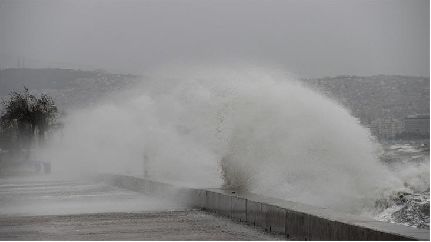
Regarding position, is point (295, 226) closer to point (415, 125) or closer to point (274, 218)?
point (274, 218)

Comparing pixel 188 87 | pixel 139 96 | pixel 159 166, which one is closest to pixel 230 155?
pixel 159 166

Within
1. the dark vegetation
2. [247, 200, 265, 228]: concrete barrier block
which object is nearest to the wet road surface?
[247, 200, 265, 228]: concrete barrier block

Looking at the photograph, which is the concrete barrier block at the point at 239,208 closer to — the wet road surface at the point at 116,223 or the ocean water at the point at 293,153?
the wet road surface at the point at 116,223

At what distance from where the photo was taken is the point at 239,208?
11172mm

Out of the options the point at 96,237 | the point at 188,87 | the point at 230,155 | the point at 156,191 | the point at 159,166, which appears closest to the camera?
the point at 96,237

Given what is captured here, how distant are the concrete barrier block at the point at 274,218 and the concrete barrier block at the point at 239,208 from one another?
0.88 metres

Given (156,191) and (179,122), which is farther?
(179,122)

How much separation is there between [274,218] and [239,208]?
1.55m

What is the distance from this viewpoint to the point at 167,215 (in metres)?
12.5

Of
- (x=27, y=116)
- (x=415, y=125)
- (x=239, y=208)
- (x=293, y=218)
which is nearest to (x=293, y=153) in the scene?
(x=239, y=208)

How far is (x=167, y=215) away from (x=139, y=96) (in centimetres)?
4434

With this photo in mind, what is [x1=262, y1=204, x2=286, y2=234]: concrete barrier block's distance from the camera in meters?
9.34

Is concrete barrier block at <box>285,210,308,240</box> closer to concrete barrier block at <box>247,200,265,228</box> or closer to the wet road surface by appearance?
the wet road surface

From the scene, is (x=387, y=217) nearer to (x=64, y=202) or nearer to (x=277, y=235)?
(x=64, y=202)
